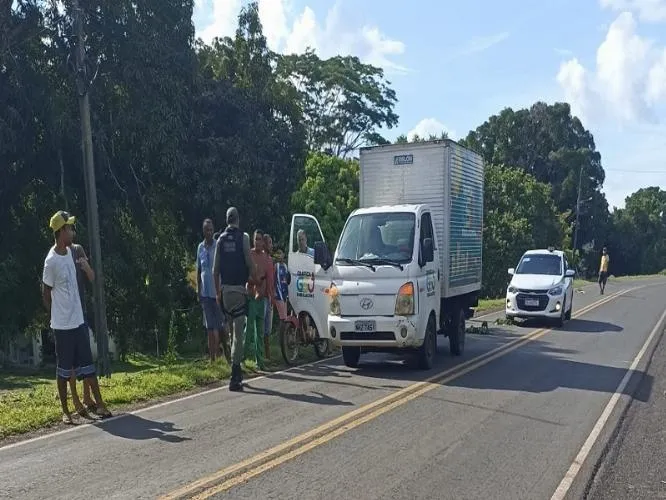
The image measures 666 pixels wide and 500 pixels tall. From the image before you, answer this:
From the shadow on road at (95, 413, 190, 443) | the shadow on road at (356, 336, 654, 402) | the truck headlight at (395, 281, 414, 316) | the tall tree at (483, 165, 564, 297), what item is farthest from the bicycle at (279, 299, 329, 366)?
the tall tree at (483, 165, 564, 297)

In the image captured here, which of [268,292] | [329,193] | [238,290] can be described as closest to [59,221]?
[238,290]

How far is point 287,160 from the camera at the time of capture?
23984 millimetres

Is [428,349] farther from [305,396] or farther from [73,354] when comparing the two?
[73,354]

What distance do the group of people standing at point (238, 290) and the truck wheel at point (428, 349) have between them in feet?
8.19

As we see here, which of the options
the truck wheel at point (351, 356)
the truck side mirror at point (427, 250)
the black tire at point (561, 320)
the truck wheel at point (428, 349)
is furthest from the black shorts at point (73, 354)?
the black tire at point (561, 320)

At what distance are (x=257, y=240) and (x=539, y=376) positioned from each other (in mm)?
4894

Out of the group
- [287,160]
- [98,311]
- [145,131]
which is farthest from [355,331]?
[287,160]

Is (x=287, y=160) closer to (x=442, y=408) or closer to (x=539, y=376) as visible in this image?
(x=539, y=376)

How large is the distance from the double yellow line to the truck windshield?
1997mm

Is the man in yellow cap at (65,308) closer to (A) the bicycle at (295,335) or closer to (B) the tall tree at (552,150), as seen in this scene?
(A) the bicycle at (295,335)

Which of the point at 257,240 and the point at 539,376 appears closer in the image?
the point at 539,376

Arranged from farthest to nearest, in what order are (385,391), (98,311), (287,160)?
(287,160)
(98,311)
(385,391)

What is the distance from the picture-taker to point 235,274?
33.8 feet

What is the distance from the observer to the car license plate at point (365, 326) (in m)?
11.4
